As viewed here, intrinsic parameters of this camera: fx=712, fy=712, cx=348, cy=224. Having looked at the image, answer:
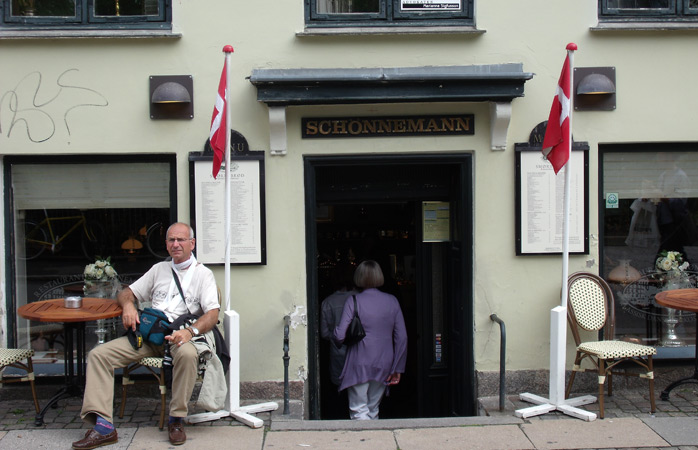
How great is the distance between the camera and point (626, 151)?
6723mm

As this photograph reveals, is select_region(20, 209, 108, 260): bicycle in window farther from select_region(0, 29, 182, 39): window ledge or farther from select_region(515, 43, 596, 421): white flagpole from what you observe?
select_region(515, 43, 596, 421): white flagpole

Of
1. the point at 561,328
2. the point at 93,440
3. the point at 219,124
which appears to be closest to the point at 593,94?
the point at 561,328

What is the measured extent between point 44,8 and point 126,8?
75cm

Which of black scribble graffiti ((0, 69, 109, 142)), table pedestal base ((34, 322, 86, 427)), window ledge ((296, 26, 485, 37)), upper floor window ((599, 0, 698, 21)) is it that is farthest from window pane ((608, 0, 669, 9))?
table pedestal base ((34, 322, 86, 427))

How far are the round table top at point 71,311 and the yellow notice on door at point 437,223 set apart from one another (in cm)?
Answer: 312

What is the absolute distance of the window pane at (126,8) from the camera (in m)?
6.48

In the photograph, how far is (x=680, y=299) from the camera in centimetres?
602

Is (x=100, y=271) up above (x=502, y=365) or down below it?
above

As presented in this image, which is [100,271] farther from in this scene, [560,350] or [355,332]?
[560,350]

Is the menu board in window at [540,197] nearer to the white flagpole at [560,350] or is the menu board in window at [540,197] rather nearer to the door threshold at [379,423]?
the white flagpole at [560,350]

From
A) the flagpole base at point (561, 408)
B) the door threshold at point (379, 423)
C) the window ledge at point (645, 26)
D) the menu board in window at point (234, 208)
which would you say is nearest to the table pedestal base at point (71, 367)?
the menu board in window at point (234, 208)

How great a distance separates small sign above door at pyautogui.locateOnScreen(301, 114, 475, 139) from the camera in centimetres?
647

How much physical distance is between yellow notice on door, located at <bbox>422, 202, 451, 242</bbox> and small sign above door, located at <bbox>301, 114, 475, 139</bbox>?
1.04 meters

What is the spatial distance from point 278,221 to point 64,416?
2452mm
